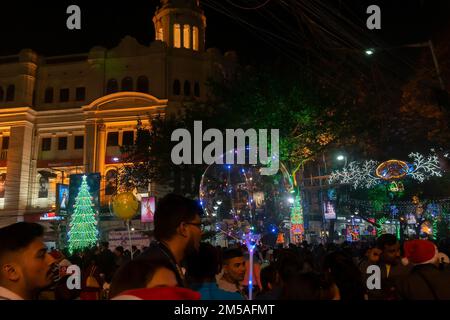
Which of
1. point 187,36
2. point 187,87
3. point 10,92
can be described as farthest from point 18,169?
point 187,36

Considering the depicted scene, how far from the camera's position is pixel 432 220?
34438mm

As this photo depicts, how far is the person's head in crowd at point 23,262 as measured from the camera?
2.46 m

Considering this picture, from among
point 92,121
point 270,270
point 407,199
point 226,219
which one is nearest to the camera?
point 270,270

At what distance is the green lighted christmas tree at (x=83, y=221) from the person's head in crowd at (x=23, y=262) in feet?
82.4

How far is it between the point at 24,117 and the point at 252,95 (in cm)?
2468

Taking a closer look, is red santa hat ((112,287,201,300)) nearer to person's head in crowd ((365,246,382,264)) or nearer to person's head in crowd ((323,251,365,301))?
person's head in crowd ((323,251,365,301))

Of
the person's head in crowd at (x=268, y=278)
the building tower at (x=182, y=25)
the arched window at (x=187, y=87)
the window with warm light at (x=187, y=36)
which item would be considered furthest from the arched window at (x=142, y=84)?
the person's head in crowd at (x=268, y=278)

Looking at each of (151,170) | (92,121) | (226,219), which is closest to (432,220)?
(151,170)

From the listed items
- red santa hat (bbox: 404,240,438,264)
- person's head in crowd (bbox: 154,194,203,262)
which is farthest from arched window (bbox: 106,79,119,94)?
person's head in crowd (bbox: 154,194,203,262)

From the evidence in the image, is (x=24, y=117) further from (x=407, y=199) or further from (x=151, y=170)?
(x=407, y=199)

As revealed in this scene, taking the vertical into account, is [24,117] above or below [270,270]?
above

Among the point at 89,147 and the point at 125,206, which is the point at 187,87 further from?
the point at 125,206

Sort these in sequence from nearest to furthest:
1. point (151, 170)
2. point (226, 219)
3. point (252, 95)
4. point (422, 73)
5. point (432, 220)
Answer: point (226, 219), point (422, 73), point (252, 95), point (151, 170), point (432, 220)

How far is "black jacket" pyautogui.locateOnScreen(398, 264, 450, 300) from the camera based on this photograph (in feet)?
13.7
